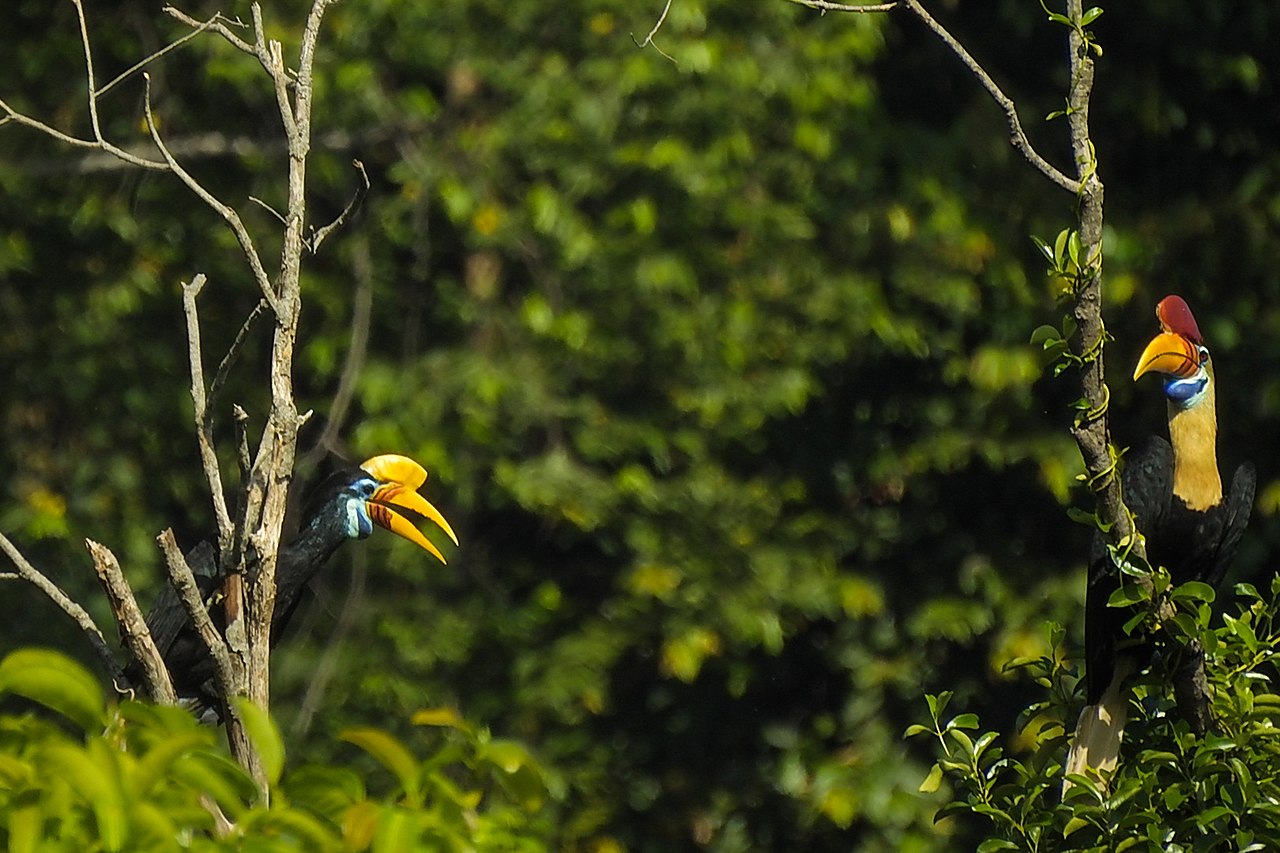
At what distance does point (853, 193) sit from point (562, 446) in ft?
2.95

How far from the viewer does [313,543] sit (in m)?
4.09

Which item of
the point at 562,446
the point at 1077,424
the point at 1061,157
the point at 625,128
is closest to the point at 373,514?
the point at 562,446

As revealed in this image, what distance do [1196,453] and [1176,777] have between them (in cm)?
93

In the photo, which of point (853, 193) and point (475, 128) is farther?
point (475, 128)

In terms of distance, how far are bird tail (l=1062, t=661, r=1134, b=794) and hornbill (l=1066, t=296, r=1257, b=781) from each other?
25 centimetres

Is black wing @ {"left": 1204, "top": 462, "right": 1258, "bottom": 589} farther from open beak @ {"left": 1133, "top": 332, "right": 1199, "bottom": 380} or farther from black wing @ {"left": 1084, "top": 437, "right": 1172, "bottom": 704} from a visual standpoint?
open beak @ {"left": 1133, "top": 332, "right": 1199, "bottom": 380}

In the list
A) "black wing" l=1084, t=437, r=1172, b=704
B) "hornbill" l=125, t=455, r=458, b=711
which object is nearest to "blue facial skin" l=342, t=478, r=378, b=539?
"hornbill" l=125, t=455, r=458, b=711

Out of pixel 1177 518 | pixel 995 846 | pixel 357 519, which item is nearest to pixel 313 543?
pixel 357 519

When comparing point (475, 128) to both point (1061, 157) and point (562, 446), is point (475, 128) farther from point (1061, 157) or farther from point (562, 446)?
point (1061, 157)

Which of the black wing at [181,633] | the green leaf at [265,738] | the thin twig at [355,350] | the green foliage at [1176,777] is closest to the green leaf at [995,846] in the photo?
the green foliage at [1176,777]

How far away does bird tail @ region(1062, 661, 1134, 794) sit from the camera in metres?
2.62

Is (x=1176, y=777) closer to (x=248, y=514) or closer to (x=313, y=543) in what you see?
(x=248, y=514)

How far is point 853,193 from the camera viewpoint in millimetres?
4488

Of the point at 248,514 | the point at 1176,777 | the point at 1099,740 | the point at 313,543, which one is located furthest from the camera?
the point at 313,543
